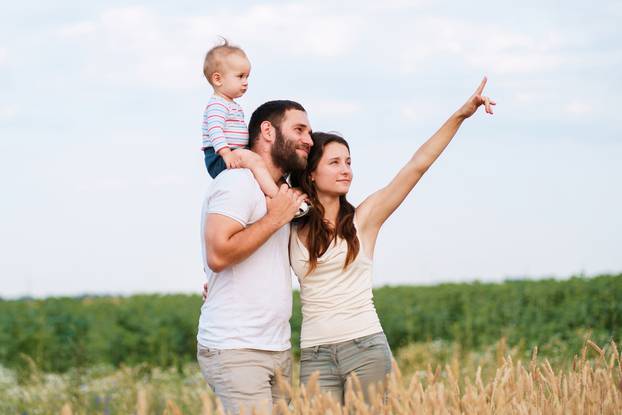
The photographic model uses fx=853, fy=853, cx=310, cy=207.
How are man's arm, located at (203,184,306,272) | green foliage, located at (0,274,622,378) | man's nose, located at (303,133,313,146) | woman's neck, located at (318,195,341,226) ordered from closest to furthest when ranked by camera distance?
1. man's arm, located at (203,184,306,272)
2. man's nose, located at (303,133,313,146)
3. woman's neck, located at (318,195,341,226)
4. green foliage, located at (0,274,622,378)

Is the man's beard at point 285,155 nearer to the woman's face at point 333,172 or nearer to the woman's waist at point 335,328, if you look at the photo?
the woman's face at point 333,172

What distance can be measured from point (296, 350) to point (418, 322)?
201 cm

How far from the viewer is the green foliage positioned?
11984mm

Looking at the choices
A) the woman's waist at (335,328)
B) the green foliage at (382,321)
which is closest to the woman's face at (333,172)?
the woman's waist at (335,328)

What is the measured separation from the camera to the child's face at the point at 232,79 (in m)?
5.38

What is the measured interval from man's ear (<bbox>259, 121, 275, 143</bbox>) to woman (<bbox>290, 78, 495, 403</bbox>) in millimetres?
280

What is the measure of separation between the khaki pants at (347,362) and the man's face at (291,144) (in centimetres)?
102

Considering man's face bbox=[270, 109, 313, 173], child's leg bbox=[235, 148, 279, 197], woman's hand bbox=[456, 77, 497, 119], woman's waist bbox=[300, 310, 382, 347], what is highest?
woman's hand bbox=[456, 77, 497, 119]

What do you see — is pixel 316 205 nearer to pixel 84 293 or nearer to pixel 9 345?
pixel 9 345

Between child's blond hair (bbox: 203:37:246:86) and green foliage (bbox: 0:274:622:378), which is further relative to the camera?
green foliage (bbox: 0:274:622:378)

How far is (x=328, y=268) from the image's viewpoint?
15.6 ft

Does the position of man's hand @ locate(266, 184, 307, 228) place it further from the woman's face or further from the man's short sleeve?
the woman's face

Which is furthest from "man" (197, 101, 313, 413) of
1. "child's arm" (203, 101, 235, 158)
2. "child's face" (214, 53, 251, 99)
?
"child's face" (214, 53, 251, 99)

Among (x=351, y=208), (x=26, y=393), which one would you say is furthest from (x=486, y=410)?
(x=26, y=393)
